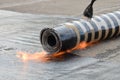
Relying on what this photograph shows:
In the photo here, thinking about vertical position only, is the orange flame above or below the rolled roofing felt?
below

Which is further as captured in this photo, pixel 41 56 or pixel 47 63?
pixel 41 56

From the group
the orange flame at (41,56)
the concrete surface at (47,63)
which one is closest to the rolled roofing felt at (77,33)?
the orange flame at (41,56)

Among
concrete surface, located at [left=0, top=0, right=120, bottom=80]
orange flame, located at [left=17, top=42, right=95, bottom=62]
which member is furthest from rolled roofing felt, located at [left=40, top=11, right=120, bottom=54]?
concrete surface, located at [left=0, top=0, right=120, bottom=80]

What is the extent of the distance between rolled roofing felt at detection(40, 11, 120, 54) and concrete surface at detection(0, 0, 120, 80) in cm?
24

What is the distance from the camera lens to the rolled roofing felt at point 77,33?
861 centimetres

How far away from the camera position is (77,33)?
29.1 feet

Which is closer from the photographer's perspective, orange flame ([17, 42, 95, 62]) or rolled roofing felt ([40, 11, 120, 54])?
orange flame ([17, 42, 95, 62])

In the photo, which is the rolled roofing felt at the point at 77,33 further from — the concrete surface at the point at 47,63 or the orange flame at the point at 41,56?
the concrete surface at the point at 47,63

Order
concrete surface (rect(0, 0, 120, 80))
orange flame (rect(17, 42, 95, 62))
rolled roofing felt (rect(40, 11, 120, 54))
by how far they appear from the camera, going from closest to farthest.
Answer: concrete surface (rect(0, 0, 120, 80))
orange flame (rect(17, 42, 95, 62))
rolled roofing felt (rect(40, 11, 120, 54))

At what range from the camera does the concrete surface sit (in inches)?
292

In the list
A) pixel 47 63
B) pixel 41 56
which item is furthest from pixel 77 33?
pixel 47 63

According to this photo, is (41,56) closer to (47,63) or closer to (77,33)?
(47,63)

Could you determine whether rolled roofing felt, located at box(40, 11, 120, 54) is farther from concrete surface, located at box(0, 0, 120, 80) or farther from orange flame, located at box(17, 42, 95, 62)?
concrete surface, located at box(0, 0, 120, 80)

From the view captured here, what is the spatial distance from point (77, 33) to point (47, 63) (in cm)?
116
